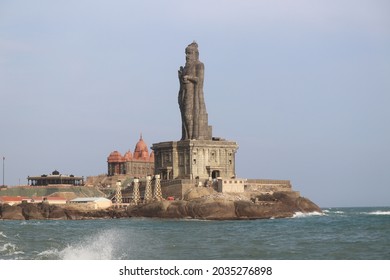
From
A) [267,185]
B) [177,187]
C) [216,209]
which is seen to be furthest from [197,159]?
[216,209]

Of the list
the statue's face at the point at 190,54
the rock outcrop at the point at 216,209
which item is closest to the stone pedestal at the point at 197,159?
the rock outcrop at the point at 216,209

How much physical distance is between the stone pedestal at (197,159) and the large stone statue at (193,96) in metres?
2.99

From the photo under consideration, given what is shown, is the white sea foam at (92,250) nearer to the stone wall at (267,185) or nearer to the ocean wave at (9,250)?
the ocean wave at (9,250)

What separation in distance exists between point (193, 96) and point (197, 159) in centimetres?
1367

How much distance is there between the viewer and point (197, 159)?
177m

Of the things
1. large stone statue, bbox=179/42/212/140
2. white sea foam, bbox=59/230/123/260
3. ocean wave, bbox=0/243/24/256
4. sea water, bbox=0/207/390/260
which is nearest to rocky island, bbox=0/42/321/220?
large stone statue, bbox=179/42/212/140

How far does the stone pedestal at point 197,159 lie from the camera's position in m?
177

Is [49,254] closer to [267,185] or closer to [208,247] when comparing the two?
[208,247]

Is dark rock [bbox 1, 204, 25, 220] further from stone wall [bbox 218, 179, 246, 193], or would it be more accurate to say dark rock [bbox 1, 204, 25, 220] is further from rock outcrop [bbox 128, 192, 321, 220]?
stone wall [bbox 218, 179, 246, 193]

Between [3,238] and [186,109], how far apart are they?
363 ft

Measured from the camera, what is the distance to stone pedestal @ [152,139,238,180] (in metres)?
177

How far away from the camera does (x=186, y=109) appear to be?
18062 centimetres
